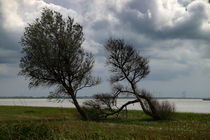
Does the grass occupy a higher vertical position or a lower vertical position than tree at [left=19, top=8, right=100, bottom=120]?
lower

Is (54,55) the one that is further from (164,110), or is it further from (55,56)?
(164,110)

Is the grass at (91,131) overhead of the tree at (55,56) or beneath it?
beneath

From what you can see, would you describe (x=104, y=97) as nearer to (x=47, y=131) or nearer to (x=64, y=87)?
(x=64, y=87)

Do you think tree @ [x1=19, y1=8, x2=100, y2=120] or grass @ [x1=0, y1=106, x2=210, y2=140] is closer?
grass @ [x1=0, y1=106, x2=210, y2=140]

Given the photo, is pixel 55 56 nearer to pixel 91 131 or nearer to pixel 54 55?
pixel 54 55

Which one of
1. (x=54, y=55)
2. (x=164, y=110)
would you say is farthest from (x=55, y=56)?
(x=164, y=110)

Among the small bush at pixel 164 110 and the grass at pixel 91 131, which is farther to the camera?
the small bush at pixel 164 110

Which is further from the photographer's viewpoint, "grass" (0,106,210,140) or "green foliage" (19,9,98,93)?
"green foliage" (19,9,98,93)

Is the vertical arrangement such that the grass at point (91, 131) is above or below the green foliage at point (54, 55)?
below

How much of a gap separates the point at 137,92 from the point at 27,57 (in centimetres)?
1712

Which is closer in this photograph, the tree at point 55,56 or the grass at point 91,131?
the grass at point 91,131

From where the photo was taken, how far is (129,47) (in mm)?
34625

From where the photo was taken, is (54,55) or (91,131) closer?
(91,131)

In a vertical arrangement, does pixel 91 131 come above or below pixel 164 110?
below
